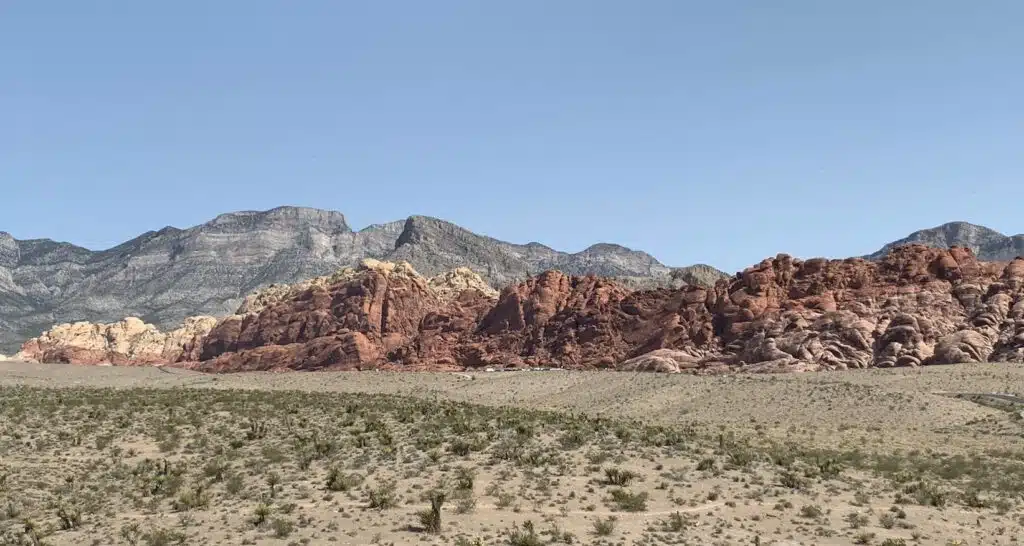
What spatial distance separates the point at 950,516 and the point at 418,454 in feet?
53.2

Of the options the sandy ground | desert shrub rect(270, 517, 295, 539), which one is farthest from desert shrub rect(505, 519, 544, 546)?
the sandy ground

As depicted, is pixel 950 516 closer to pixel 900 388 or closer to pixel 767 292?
pixel 900 388

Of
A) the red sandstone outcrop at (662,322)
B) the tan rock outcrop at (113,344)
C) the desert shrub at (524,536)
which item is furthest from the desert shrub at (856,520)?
the tan rock outcrop at (113,344)

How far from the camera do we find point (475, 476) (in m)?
25.0

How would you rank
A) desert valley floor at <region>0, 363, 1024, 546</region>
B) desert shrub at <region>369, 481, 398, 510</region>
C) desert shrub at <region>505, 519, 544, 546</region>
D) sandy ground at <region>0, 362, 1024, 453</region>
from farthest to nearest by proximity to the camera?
sandy ground at <region>0, 362, 1024, 453</region>, desert shrub at <region>369, 481, 398, 510</region>, desert valley floor at <region>0, 363, 1024, 546</region>, desert shrub at <region>505, 519, 544, 546</region>

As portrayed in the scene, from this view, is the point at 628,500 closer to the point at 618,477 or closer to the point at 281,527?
the point at 618,477

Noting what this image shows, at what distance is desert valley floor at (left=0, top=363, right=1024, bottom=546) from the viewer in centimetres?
2025

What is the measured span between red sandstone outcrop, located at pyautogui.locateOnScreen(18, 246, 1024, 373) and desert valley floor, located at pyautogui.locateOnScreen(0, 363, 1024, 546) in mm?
24395

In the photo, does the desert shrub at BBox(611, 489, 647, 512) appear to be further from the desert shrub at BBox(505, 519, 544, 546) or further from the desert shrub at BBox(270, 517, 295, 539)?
the desert shrub at BBox(270, 517, 295, 539)

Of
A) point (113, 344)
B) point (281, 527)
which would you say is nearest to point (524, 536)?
point (281, 527)

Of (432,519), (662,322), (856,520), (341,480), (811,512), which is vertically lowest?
(856,520)

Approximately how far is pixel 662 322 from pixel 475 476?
6386cm

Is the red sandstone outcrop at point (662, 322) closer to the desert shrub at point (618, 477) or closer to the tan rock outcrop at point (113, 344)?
the tan rock outcrop at point (113, 344)

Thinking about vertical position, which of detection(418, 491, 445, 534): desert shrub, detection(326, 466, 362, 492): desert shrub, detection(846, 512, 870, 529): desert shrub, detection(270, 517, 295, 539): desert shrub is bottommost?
detection(846, 512, 870, 529): desert shrub
